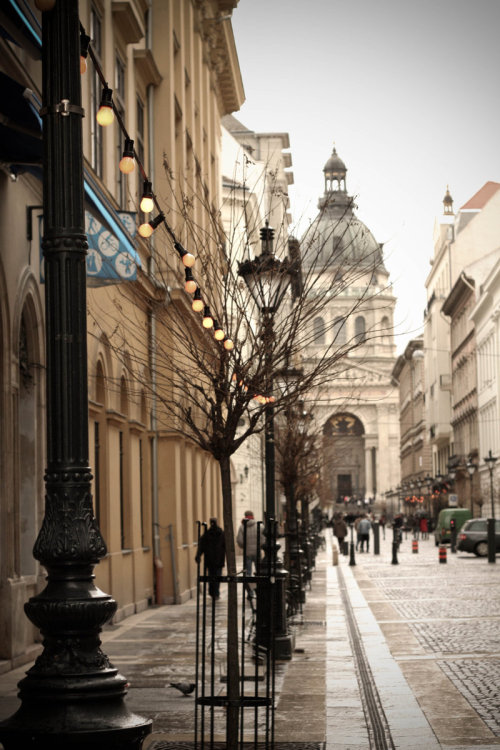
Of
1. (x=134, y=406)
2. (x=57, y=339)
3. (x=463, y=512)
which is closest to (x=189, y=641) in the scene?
(x=134, y=406)

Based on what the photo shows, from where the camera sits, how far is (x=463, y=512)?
57.3 metres

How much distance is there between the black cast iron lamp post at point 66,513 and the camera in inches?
195

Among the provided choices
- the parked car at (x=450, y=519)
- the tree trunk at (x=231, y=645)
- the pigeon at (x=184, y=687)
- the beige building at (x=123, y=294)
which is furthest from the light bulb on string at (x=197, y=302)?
the parked car at (x=450, y=519)

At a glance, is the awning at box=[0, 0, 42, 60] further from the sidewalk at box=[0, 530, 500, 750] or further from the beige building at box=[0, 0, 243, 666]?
the sidewalk at box=[0, 530, 500, 750]

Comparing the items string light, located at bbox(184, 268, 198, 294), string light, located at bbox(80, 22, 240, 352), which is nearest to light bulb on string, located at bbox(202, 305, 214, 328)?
string light, located at bbox(80, 22, 240, 352)

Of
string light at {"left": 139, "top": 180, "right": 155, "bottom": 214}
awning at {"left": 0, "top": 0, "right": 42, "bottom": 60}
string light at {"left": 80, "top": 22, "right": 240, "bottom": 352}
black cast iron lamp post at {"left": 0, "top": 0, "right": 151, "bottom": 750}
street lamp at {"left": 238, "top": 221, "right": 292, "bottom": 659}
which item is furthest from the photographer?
street lamp at {"left": 238, "top": 221, "right": 292, "bottom": 659}

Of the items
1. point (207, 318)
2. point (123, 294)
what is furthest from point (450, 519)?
point (207, 318)

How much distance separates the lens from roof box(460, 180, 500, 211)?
99.6m

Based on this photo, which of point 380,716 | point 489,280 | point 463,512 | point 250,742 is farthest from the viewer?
point 489,280

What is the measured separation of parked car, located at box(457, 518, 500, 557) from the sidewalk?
18452 mm

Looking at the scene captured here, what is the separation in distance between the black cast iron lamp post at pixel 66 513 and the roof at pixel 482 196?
95.8 meters

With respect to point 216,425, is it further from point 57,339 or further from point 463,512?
point 463,512

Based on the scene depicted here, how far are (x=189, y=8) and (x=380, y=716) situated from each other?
2465 cm

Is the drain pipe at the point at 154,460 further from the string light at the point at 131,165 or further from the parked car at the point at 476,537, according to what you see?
the parked car at the point at 476,537
